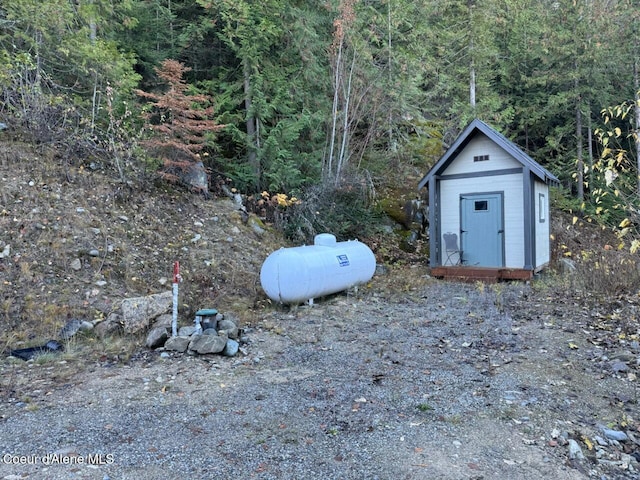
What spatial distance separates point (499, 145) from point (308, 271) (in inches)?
245

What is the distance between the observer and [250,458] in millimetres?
2963

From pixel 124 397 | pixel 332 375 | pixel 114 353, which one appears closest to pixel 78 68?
pixel 114 353

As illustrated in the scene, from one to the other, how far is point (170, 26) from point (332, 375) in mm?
11124

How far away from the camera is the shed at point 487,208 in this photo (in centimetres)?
1005

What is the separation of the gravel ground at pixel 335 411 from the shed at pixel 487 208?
4438 millimetres

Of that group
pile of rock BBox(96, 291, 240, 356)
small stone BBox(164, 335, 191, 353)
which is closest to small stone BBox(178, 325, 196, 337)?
pile of rock BBox(96, 291, 240, 356)

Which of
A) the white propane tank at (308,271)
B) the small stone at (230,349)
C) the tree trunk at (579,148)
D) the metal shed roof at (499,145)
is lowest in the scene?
the small stone at (230,349)

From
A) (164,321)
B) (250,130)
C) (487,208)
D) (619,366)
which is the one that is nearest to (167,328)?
(164,321)

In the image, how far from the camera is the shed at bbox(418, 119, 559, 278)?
10.1 m

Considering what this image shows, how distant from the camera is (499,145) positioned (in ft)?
33.7

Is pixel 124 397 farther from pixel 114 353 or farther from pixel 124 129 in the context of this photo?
pixel 124 129

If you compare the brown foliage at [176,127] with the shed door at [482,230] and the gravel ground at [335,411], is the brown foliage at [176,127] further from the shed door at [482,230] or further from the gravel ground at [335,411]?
the shed door at [482,230]

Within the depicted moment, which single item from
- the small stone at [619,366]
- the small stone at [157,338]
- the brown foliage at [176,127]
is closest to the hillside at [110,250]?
the brown foliage at [176,127]

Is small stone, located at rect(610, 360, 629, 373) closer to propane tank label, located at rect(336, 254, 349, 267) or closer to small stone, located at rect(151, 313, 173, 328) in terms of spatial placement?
propane tank label, located at rect(336, 254, 349, 267)
